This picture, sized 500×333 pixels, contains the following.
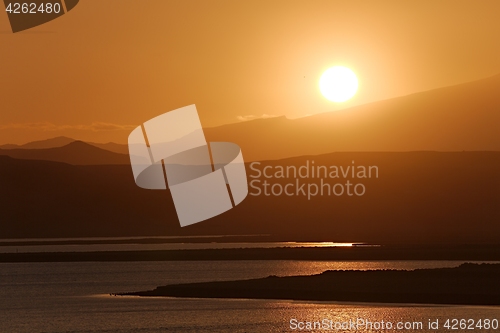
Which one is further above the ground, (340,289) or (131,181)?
(340,289)

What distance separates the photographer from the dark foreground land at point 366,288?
111ft

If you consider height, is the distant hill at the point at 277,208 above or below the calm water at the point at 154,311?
below

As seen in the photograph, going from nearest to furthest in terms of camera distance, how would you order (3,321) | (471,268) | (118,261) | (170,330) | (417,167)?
(170,330), (3,321), (471,268), (118,261), (417,167)

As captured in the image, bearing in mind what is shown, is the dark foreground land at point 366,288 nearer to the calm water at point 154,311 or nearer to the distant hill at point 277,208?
the calm water at point 154,311

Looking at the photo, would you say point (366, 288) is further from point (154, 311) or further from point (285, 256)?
point (285, 256)

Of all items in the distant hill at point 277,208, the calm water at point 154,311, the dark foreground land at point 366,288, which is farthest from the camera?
the distant hill at point 277,208

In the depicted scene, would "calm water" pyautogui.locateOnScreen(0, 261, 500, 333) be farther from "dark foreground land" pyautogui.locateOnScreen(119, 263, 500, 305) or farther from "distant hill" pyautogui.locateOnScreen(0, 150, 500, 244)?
"distant hill" pyautogui.locateOnScreen(0, 150, 500, 244)

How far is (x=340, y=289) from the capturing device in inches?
1462

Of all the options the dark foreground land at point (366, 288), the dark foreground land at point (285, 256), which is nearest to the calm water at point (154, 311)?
the dark foreground land at point (366, 288)

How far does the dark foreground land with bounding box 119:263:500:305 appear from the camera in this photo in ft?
111

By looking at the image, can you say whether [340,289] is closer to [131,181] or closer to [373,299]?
[373,299]

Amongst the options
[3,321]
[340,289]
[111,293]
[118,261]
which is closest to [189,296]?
[111,293]

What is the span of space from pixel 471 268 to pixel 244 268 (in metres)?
14.3

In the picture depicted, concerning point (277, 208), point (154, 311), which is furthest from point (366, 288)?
point (277, 208)
